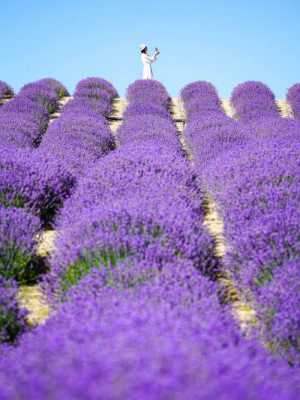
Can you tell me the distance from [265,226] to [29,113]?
650 centimetres

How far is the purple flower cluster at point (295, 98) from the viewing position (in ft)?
34.3

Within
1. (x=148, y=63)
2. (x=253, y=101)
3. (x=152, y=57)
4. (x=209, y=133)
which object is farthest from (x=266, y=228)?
(x=148, y=63)

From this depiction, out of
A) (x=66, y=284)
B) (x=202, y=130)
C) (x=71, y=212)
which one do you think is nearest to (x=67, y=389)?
(x=66, y=284)

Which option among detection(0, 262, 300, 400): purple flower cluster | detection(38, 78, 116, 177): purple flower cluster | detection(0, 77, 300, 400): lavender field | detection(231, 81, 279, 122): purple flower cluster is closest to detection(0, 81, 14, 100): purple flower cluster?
detection(38, 78, 116, 177): purple flower cluster

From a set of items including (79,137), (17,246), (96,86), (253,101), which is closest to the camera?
(17,246)

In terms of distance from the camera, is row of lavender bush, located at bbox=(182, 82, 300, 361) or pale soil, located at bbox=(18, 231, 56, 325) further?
pale soil, located at bbox=(18, 231, 56, 325)

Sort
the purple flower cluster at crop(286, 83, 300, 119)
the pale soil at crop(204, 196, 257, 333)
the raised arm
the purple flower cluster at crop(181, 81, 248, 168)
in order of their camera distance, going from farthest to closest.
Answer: the raised arm
the purple flower cluster at crop(286, 83, 300, 119)
the purple flower cluster at crop(181, 81, 248, 168)
the pale soil at crop(204, 196, 257, 333)

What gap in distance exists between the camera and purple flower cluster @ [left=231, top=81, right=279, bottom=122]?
389 inches

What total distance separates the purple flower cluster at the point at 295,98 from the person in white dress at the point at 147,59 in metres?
3.73

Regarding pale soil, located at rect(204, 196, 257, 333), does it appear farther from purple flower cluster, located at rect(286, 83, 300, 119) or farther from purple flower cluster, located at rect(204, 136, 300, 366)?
purple flower cluster, located at rect(286, 83, 300, 119)

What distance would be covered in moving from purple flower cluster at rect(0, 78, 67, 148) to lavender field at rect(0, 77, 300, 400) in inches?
3.7

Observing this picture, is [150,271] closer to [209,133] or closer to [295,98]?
[209,133]

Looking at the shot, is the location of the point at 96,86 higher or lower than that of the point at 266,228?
higher

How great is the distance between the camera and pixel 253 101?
10.8 m
